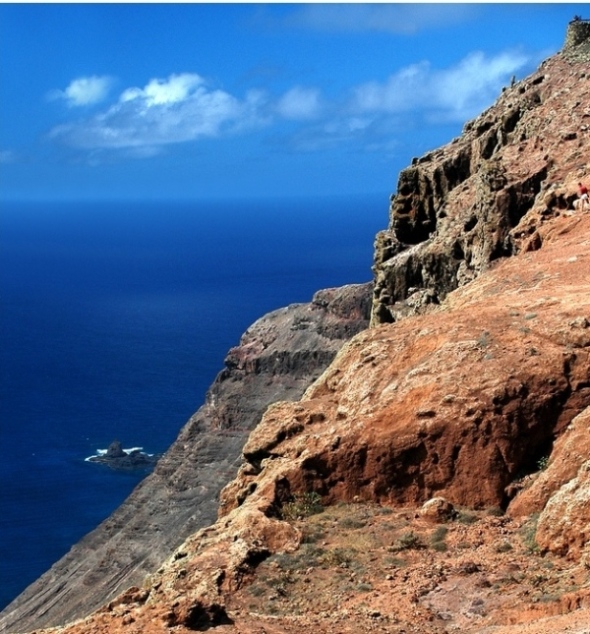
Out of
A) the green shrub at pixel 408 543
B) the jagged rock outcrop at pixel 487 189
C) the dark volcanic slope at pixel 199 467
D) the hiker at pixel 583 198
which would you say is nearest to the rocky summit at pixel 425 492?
the green shrub at pixel 408 543

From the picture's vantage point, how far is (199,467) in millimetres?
82500

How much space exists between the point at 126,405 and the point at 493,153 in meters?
95.8

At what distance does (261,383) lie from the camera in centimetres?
9538

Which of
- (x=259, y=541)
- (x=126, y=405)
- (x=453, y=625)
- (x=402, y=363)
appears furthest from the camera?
(x=126, y=405)

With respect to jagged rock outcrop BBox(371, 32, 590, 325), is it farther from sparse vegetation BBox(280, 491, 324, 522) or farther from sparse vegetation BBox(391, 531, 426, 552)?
sparse vegetation BBox(391, 531, 426, 552)

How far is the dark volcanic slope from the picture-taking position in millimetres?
65000

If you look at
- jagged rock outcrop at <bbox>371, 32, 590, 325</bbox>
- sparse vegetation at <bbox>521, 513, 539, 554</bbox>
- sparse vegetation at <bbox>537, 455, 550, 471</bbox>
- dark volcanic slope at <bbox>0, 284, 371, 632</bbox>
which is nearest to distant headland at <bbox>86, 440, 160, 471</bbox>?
dark volcanic slope at <bbox>0, 284, 371, 632</bbox>

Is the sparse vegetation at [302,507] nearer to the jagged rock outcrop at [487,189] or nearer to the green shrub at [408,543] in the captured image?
the green shrub at [408,543]

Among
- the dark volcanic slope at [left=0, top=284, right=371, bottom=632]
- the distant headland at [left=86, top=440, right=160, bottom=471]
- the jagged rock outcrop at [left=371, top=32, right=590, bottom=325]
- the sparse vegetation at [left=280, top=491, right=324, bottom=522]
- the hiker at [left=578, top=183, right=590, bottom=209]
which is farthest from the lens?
the distant headland at [left=86, top=440, right=160, bottom=471]

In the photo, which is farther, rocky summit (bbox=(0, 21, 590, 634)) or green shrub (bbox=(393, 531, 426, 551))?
green shrub (bbox=(393, 531, 426, 551))

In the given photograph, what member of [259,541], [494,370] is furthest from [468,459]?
[259,541]

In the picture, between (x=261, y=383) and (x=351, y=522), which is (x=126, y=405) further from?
(x=351, y=522)

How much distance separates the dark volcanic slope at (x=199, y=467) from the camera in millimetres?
65000

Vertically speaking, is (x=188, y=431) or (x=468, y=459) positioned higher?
(x=188, y=431)
